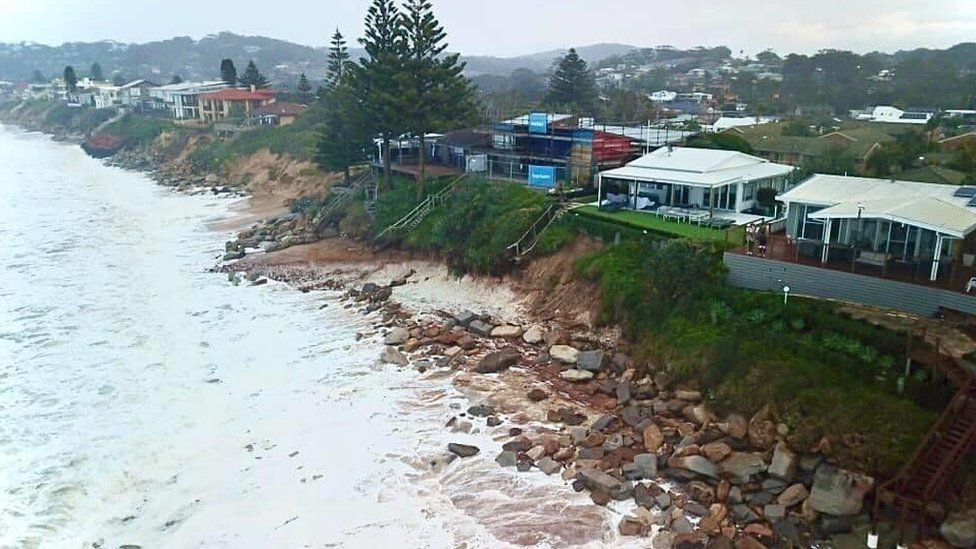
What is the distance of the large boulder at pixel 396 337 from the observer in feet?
63.3

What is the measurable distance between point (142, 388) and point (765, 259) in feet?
50.0

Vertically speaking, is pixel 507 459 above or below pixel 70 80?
below

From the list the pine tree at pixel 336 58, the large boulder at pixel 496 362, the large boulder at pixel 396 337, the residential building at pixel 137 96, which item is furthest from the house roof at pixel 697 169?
the residential building at pixel 137 96

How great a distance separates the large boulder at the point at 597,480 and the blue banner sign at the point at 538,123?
60.6 feet

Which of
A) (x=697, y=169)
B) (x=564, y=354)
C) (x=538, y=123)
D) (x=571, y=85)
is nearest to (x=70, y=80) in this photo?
(x=571, y=85)

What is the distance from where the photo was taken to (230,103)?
65.1 metres

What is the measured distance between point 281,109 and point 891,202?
51.8 m

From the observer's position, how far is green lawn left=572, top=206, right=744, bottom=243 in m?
19.1

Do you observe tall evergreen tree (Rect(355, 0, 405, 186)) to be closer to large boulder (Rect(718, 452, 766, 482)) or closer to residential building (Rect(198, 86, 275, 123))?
large boulder (Rect(718, 452, 766, 482))

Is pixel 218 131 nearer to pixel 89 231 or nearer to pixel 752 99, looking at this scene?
pixel 89 231

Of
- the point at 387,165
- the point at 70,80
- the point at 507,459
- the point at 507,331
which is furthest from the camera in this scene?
the point at 70,80

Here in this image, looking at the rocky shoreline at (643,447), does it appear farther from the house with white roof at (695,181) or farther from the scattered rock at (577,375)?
the house with white roof at (695,181)

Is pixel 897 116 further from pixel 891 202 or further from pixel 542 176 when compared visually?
pixel 891 202

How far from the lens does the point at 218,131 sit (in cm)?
5897
